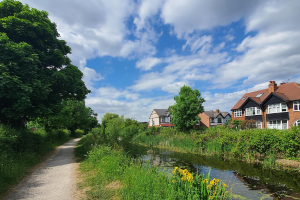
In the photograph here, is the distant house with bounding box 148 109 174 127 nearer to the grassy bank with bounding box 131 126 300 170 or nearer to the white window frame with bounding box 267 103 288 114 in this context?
the white window frame with bounding box 267 103 288 114

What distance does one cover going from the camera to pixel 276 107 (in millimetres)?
31484

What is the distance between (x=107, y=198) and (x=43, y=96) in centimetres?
881

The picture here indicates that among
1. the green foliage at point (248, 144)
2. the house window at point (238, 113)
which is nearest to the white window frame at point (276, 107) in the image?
the house window at point (238, 113)

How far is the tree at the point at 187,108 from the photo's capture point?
2727 centimetres

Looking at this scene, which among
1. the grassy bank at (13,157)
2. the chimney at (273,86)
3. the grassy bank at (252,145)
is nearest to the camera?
the grassy bank at (13,157)

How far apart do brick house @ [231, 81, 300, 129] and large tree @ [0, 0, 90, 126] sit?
104 ft

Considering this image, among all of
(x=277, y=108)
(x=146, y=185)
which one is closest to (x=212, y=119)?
(x=277, y=108)

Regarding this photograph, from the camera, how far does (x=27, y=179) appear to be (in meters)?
7.50

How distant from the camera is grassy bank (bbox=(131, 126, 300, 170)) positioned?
12152mm

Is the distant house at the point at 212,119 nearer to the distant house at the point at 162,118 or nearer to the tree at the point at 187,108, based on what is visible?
the distant house at the point at 162,118

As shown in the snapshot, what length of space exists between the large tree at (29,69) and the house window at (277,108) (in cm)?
3243

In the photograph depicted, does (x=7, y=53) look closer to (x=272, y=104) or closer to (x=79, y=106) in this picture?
(x=79, y=106)

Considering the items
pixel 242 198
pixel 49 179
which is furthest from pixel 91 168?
pixel 242 198

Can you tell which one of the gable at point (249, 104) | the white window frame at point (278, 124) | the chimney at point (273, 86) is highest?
the chimney at point (273, 86)
